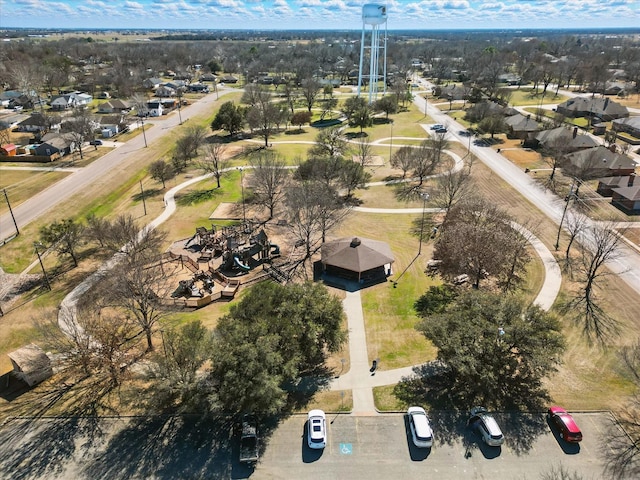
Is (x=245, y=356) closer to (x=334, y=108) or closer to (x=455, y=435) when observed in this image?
(x=455, y=435)

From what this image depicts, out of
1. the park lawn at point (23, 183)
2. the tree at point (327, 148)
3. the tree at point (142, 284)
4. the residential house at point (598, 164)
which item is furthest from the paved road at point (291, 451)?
the tree at point (327, 148)

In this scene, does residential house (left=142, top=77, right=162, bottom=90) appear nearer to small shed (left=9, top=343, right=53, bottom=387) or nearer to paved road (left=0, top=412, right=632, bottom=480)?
small shed (left=9, top=343, right=53, bottom=387)

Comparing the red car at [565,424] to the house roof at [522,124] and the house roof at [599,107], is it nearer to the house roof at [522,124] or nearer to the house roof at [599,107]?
the house roof at [522,124]

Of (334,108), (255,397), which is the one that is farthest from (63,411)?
(334,108)

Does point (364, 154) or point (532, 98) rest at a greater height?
point (364, 154)

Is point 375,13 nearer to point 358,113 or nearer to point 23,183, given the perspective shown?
point 358,113

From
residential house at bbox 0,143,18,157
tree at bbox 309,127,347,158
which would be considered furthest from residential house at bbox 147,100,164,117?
tree at bbox 309,127,347,158

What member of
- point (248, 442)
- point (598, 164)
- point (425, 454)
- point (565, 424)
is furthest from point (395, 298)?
point (598, 164)
